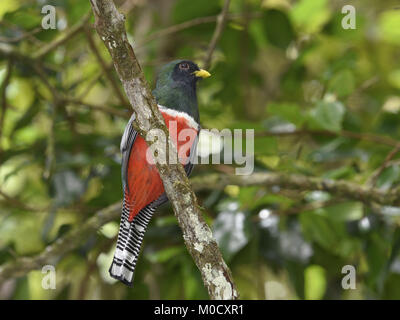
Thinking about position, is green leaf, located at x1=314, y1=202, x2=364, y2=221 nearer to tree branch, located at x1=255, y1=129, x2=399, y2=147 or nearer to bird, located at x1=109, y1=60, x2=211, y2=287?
tree branch, located at x1=255, y1=129, x2=399, y2=147

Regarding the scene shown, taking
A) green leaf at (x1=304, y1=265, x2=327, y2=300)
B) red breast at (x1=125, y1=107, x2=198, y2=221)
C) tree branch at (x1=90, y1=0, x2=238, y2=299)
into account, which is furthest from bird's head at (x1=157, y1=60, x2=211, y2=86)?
green leaf at (x1=304, y1=265, x2=327, y2=300)

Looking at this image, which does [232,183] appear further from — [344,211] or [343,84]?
[343,84]

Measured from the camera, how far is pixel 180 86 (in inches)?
84.6

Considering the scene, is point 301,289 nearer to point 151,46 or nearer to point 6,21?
point 151,46

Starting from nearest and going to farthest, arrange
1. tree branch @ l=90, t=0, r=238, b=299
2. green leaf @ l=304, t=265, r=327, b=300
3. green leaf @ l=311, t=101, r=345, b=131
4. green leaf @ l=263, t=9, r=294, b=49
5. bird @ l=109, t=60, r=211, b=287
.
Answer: tree branch @ l=90, t=0, r=238, b=299 < bird @ l=109, t=60, r=211, b=287 < green leaf @ l=311, t=101, r=345, b=131 < green leaf @ l=263, t=9, r=294, b=49 < green leaf @ l=304, t=265, r=327, b=300

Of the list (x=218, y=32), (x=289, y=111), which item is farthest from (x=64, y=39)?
(x=289, y=111)

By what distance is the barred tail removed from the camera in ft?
5.71

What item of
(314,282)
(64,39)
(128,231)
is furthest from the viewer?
(314,282)

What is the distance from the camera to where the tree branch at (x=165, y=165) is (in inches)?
65.3

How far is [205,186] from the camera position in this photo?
330 cm

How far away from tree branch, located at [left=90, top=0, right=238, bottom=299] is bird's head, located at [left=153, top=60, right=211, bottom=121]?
330mm

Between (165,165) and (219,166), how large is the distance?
201cm

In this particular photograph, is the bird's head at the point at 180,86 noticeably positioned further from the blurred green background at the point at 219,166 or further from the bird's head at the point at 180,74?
the blurred green background at the point at 219,166

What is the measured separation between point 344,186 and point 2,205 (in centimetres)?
247
